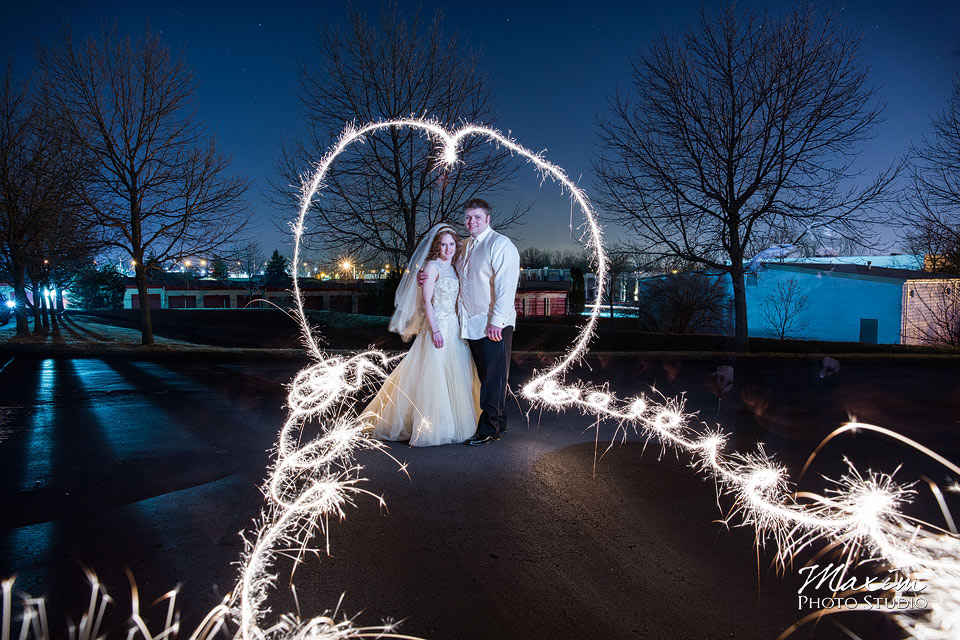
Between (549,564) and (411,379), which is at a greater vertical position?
(411,379)

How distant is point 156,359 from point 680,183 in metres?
12.7

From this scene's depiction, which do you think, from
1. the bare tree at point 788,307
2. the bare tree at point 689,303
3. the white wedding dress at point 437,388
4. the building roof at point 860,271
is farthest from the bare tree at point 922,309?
the white wedding dress at point 437,388

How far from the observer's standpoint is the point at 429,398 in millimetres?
5180

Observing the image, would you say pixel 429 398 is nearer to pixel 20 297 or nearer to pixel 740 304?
pixel 740 304

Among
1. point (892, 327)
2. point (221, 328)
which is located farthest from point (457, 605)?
point (221, 328)

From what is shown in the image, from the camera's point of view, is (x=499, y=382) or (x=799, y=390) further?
(x=799, y=390)

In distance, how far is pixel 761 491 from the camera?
3.71 m

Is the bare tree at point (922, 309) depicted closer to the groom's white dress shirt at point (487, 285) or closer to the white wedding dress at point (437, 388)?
the groom's white dress shirt at point (487, 285)

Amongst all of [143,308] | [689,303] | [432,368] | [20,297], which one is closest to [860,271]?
[689,303]

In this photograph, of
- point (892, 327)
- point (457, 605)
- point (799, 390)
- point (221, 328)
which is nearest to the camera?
point (457, 605)

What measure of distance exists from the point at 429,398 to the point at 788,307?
2440 centimetres

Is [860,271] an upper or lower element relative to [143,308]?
upper

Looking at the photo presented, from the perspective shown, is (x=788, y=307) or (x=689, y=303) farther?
(x=689, y=303)

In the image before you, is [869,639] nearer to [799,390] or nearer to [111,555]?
[111,555]
